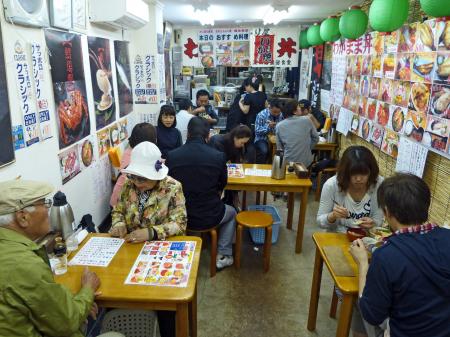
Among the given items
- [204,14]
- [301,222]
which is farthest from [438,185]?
[204,14]

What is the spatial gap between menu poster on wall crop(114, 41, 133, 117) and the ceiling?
3.74 feet

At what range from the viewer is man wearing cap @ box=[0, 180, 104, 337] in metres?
1.17

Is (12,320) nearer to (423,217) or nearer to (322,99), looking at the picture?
(423,217)

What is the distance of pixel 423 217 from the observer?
4.72 ft

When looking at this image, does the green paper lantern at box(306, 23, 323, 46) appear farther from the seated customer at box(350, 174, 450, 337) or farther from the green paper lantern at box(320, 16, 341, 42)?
the seated customer at box(350, 174, 450, 337)

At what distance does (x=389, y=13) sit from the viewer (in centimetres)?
293

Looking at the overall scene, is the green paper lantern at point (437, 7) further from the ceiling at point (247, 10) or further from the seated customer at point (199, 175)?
the ceiling at point (247, 10)

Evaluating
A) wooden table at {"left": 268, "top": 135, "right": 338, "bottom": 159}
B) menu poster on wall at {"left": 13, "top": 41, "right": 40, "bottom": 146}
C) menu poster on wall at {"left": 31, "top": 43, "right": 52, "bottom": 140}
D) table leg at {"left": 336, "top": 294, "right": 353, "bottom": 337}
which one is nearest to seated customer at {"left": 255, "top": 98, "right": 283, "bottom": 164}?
wooden table at {"left": 268, "top": 135, "right": 338, "bottom": 159}

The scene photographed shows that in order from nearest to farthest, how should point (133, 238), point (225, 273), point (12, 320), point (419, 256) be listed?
point (12, 320) < point (419, 256) < point (133, 238) < point (225, 273)

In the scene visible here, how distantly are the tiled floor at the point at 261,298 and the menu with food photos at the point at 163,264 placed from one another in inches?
36.5

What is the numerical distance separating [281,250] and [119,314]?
7.13 ft

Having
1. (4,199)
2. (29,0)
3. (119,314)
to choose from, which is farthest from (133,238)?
(29,0)

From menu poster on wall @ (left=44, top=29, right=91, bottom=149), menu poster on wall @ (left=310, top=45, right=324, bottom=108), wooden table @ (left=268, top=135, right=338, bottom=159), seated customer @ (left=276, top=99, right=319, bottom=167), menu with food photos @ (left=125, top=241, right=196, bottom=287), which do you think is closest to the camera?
menu with food photos @ (left=125, top=241, right=196, bottom=287)

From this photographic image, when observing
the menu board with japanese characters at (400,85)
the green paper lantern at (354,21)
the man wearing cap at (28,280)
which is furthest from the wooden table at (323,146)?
the man wearing cap at (28,280)
